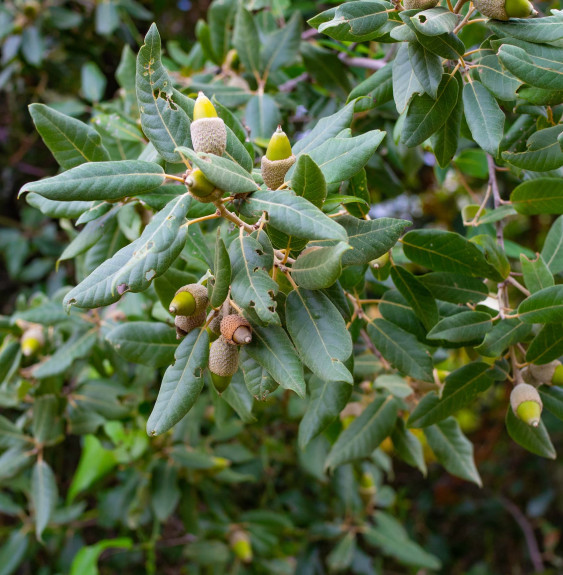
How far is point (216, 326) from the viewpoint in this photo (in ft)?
2.79

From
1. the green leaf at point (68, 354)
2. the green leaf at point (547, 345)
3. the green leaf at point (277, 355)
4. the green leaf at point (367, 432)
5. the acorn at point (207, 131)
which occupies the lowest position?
the green leaf at point (367, 432)

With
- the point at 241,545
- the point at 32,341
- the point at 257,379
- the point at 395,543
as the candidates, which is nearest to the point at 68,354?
the point at 32,341

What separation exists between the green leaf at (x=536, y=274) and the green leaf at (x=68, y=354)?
1.06m

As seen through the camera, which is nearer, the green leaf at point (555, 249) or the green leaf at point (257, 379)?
the green leaf at point (257, 379)

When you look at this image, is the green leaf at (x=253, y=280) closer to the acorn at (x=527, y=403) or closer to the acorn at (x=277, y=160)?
the acorn at (x=277, y=160)

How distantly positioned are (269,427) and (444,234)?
5.59 feet

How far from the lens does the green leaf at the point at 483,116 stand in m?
0.95

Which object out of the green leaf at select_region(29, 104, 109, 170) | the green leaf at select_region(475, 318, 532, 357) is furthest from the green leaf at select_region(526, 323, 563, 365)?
the green leaf at select_region(29, 104, 109, 170)

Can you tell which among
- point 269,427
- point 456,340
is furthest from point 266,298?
point 269,427

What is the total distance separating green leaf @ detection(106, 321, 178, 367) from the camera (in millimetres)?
1132

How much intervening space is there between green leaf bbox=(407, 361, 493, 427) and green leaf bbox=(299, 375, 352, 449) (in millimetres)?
147

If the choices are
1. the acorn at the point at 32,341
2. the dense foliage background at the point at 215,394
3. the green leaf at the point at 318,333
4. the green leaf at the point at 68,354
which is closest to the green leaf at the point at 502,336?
the dense foliage background at the point at 215,394

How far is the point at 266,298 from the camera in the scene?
729 millimetres

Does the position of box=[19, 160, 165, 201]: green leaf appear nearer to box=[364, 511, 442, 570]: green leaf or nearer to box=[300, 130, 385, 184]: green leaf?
box=[300, 130, 385, 184]: green leaf
